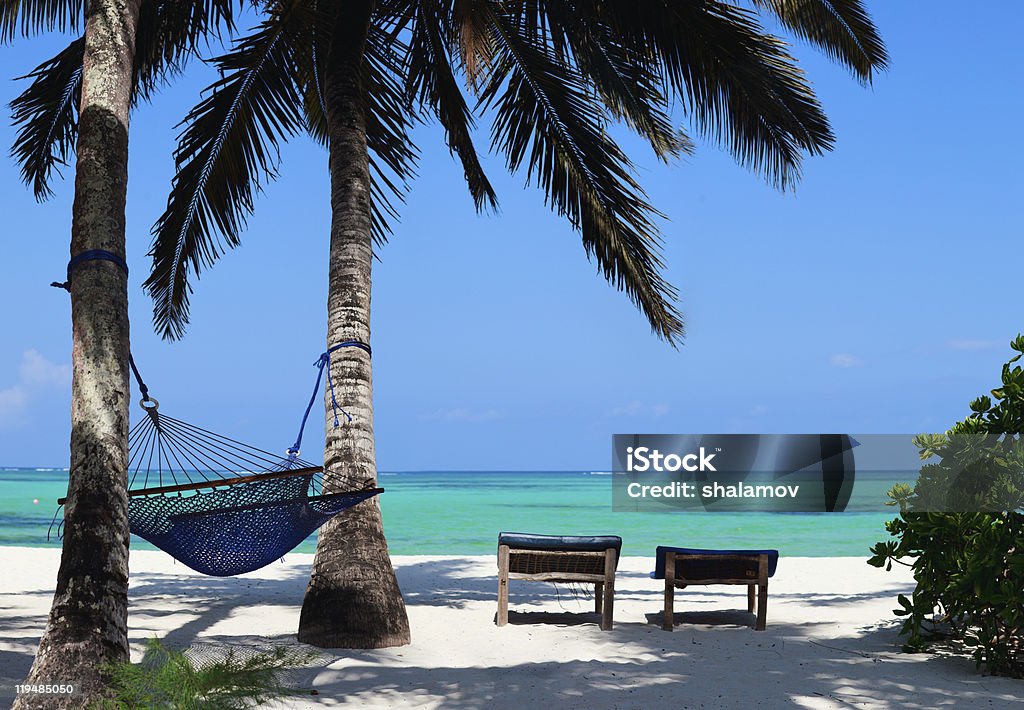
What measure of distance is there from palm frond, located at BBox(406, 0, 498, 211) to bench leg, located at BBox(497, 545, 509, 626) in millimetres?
3478

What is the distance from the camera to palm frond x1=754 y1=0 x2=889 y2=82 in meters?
5.96

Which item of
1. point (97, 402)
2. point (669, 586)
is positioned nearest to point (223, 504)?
point (97, 402)

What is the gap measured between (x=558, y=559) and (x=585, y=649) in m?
0.72

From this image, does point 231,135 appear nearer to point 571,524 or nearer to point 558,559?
point 558,559

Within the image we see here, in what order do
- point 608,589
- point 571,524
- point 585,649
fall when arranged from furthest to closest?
1. point 571,524
2. point 608,589
3. point 585,649

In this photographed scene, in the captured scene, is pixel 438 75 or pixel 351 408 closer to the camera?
pixel 351 408

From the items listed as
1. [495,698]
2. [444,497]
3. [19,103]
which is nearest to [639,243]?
[495,698]

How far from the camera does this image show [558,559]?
584cm

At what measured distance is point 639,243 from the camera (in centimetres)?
684

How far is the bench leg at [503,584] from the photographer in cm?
586

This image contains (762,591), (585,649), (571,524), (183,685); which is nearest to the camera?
(183,685)

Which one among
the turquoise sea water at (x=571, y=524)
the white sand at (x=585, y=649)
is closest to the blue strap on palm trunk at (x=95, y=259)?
the white sand at (x=585, y=649)

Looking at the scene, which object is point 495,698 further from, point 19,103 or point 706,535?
point 706,535

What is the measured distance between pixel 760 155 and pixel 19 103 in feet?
18.1
